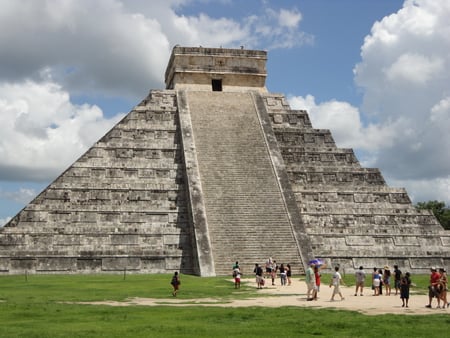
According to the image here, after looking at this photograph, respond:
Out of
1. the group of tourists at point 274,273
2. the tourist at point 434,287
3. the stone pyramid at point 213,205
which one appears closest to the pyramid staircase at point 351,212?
the stone pyramid at point 213,205

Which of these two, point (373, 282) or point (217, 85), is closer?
point (373, 282)

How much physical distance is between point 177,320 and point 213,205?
15421 mm

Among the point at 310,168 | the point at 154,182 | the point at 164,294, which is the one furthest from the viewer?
the point at 310,168

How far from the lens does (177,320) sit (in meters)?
12.5

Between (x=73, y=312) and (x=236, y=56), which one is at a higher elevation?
(x=236, y=56)

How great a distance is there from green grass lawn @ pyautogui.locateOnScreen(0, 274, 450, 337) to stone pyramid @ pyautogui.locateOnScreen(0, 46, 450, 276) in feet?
25.3

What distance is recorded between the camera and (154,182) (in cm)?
2966

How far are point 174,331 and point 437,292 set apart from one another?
26.4 ft

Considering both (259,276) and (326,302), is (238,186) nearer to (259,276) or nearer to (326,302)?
(259,276)

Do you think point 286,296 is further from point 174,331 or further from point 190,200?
point 190,200

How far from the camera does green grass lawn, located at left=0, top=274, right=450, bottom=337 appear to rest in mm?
10977

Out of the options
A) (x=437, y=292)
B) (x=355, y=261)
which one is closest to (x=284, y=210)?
(x=355, y=261)

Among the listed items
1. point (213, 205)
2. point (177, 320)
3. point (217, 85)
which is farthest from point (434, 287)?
point (217, 85)

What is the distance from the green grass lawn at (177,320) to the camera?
36.0ft
